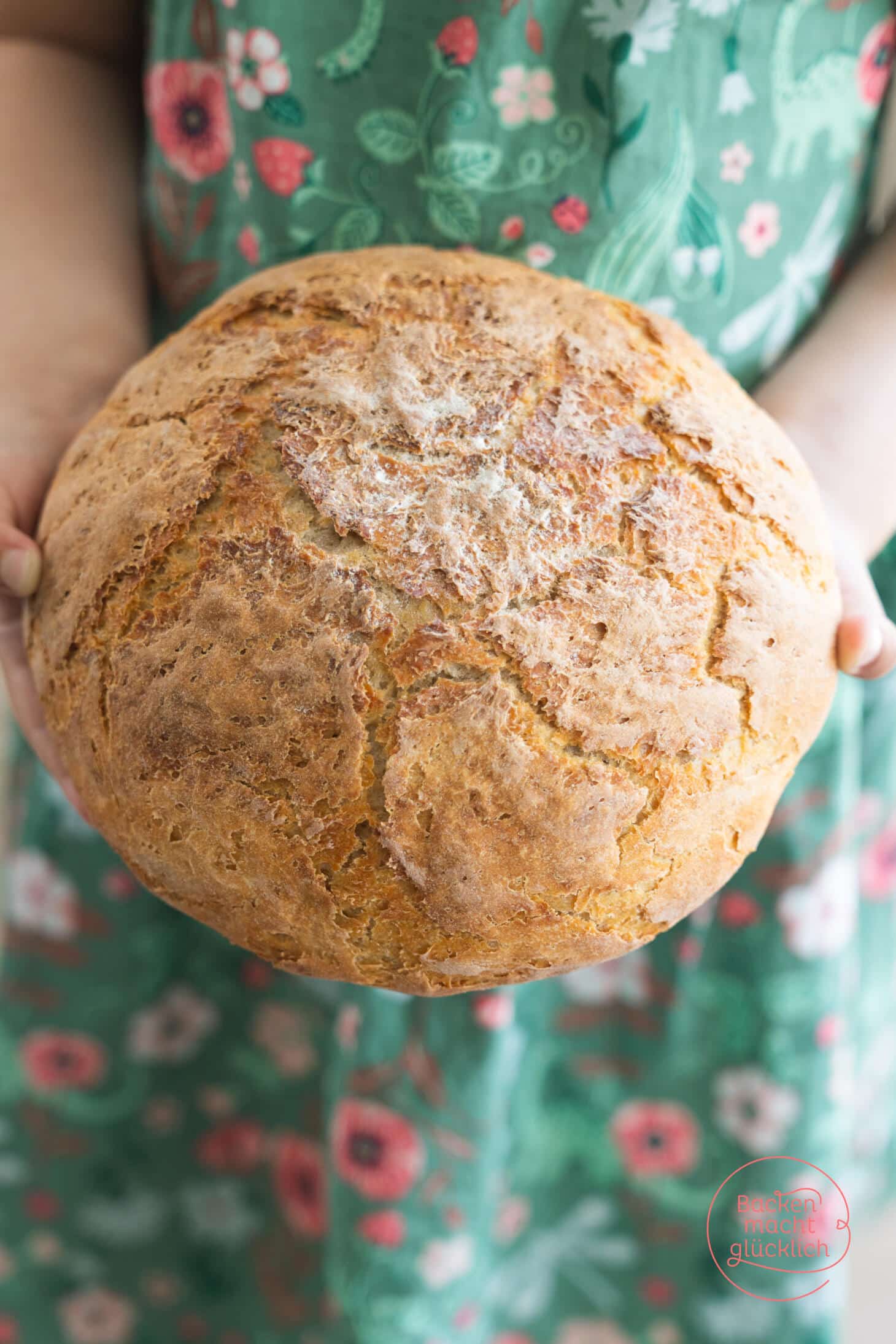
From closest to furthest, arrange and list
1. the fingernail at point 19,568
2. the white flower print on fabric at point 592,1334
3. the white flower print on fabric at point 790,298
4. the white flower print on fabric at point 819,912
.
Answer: the fingernail at point 19,568 < the white flower print on fabric at point 790,298 < the white flower print on fabric at point 819,912 < the white flower print on fabric at point 592,1334

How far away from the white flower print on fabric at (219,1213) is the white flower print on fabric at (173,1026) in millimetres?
220

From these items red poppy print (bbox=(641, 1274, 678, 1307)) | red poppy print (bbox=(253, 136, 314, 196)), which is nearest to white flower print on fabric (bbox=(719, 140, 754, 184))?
red poppy print (bbox=(253, 136, 314, 196))

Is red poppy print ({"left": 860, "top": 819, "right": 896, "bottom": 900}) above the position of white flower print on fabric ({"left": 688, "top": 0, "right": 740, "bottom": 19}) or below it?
below

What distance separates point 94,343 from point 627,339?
0.48 m

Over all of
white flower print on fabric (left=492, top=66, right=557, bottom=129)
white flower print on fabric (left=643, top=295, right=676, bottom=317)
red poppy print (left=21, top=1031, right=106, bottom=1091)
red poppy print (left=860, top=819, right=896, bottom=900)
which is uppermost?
white flower print on fabric (left=492, top=66, right=557, bottom=129)

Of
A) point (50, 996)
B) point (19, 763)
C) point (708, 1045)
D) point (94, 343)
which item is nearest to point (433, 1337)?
point (708, 1045)

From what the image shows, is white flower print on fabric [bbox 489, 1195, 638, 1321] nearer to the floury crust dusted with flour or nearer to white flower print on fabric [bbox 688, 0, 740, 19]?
the floury crust dusted with flour

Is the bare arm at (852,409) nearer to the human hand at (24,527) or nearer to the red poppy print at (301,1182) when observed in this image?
the human hand at (24,527)

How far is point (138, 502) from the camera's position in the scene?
0.64 meters

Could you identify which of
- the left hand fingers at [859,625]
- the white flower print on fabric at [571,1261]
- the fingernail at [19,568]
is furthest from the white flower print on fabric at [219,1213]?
the left hand fingers at [859,625]

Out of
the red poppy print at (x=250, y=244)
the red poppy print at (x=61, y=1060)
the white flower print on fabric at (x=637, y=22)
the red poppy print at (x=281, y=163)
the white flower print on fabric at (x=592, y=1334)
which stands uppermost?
the white flower print on fabric at (x=637, y=22)

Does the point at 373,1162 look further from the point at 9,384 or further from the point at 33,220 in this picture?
the point at 33,220

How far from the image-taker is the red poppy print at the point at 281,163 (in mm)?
825

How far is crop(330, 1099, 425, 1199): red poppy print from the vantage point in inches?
40.8
